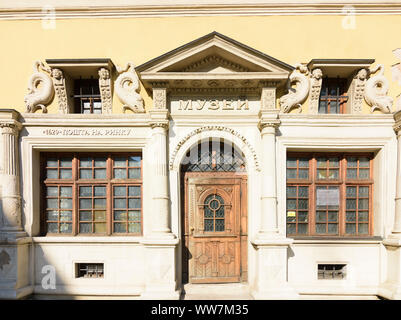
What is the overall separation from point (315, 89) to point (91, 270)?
23.6ft

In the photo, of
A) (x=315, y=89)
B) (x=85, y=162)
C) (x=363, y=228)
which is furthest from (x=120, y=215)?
(x=363, y=228)

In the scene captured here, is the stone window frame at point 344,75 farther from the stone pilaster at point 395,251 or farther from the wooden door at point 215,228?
the wooden door at point 215,228

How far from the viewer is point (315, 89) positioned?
604 cm

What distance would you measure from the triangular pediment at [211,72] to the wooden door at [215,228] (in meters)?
2.38

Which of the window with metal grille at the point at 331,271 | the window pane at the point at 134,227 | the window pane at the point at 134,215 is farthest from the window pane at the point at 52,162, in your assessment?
the window with metal grille at the point at 331,271

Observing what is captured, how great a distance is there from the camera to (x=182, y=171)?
6.21m

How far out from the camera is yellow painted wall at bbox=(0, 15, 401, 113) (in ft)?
20.0

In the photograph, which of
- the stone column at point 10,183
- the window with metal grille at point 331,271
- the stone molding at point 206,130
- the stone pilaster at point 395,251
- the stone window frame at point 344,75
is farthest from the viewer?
the window with metal grille at point 331,271

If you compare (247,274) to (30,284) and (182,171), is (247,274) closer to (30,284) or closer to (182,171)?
(182,171)

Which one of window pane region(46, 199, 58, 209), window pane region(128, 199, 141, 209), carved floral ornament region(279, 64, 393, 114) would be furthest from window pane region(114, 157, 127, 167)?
carved floral ornament region(279, 64, 393, 114)

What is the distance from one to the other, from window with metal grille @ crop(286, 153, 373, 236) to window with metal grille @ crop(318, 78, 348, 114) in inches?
47.6

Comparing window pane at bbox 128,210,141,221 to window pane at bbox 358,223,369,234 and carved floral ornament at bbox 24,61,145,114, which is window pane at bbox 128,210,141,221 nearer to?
carved floral ornament at bbox 24,61,145,114

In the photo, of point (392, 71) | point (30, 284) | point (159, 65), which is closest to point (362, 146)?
point (392, 71)

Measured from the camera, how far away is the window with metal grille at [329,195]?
617 centimetres
